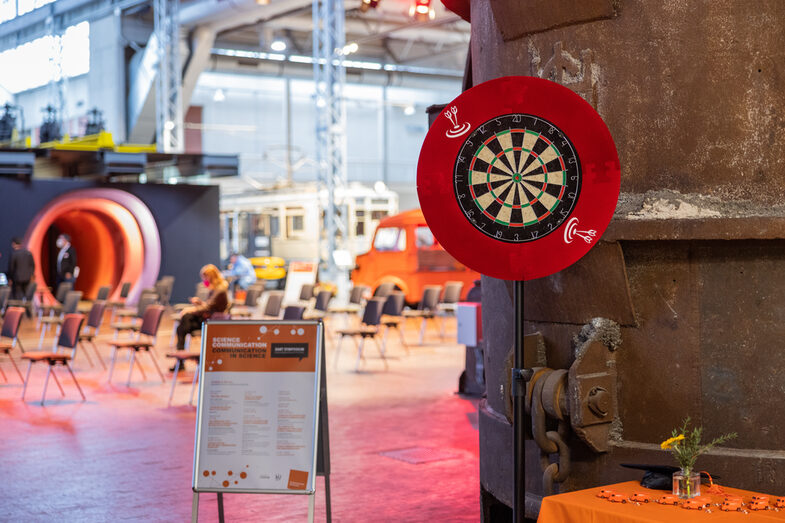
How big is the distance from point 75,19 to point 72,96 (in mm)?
2638

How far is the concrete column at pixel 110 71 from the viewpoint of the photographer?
26.7 metres

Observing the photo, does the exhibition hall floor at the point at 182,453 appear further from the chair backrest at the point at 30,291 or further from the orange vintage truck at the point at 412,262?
the orange vintage truck at the point at 412,262

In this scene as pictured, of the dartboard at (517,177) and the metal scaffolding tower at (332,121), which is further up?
the metal scaffolding tower at (332,121)

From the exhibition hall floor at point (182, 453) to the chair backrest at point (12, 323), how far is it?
0.56 metres

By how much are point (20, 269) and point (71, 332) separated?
820 cm

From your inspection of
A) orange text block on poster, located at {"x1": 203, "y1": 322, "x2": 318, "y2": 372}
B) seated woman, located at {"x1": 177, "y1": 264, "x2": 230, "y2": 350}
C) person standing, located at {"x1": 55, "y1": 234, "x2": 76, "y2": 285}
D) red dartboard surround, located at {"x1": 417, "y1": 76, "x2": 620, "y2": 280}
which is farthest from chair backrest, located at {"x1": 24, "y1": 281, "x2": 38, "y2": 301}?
red dartboard surround, located at {"x1": 417, "y1": 76, "x2": 620, "y2": 280}

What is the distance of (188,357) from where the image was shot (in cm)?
950

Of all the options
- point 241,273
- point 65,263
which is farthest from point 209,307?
point 241,273

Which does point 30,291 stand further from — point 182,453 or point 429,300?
point 182,453

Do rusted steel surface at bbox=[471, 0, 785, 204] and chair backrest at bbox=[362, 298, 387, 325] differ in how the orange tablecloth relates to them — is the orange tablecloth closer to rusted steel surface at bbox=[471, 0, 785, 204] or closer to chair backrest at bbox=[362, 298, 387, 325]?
rusted steel surface at bbox=[471, 0, 785, 204]

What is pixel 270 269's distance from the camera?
25594 mm

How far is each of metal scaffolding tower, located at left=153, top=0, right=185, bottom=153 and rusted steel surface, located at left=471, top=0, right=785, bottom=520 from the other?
2035 centimetres

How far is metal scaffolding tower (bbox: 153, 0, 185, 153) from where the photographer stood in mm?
23484

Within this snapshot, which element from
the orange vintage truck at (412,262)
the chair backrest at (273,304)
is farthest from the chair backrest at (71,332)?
the orange vintage truck at (412,262)
